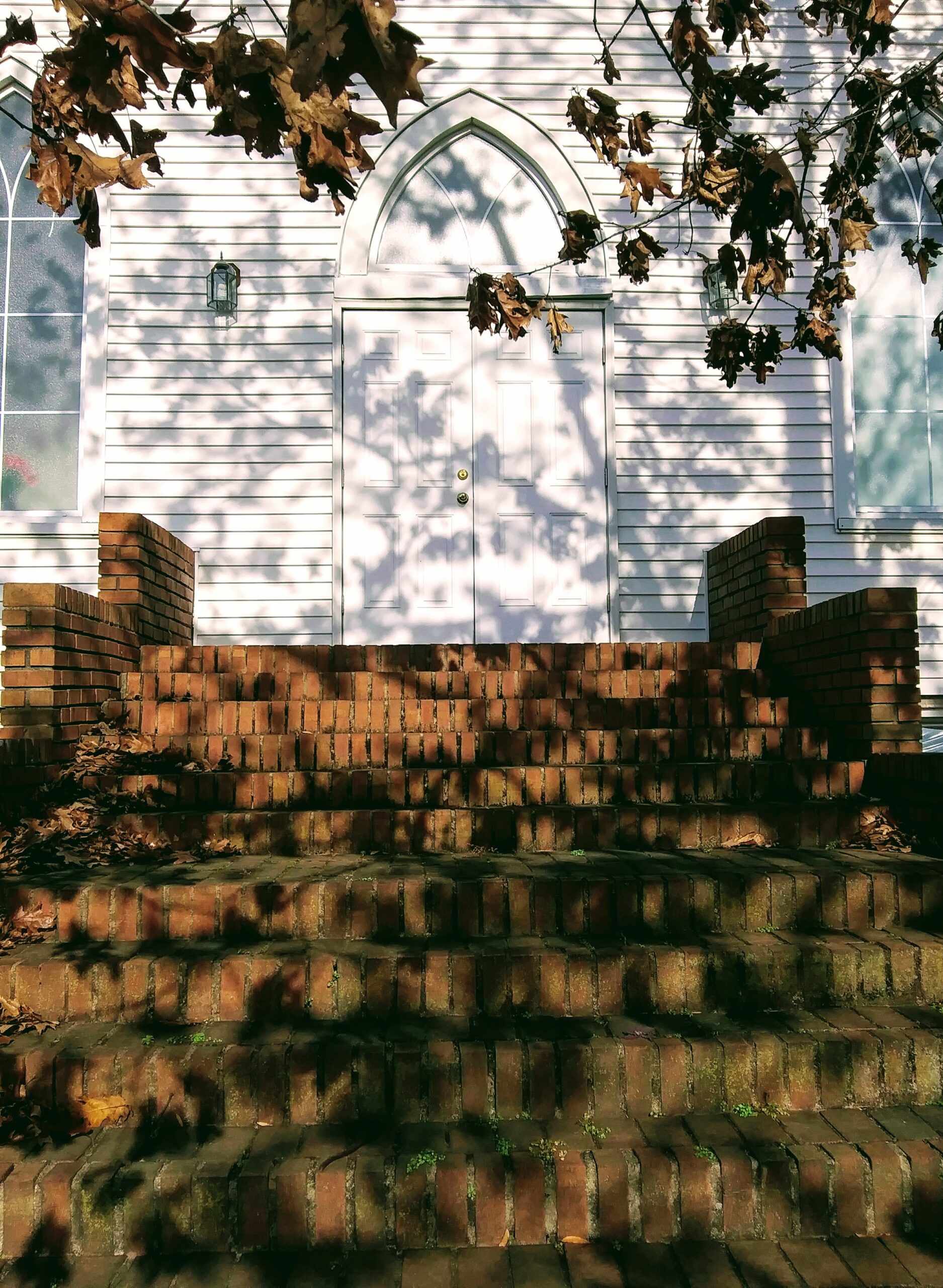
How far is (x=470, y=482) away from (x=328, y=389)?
1.13m

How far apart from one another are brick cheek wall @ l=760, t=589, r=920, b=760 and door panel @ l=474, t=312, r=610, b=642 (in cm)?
223

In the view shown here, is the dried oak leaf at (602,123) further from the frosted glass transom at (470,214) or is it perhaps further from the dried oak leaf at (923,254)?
the frosted glass transom at (470,214)

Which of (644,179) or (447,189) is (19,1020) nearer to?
(644,179)

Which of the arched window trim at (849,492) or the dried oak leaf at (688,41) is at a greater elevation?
the dried oak leaf at (688,41)

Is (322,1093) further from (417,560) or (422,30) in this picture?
(422,30)

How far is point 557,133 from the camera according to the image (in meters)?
6.36

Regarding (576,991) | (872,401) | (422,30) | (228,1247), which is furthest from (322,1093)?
(422,30)

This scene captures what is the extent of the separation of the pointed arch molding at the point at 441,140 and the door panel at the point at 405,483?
0.42 m

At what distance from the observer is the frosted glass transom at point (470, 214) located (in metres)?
6.48

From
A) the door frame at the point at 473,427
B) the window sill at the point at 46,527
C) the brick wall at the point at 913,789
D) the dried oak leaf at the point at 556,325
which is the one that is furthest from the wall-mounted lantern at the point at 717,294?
the window sill at the point at 46,527

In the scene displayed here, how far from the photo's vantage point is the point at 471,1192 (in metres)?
2.15

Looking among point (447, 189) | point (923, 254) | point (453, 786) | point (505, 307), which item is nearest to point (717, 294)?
point (447, 189)

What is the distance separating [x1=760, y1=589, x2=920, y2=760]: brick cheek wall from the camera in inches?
149

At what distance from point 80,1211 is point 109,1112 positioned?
0.84 feet
